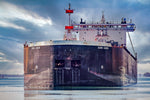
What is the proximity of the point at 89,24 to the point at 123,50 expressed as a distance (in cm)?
848

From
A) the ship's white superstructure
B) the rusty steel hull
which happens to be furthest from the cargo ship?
the ship's white superstructure

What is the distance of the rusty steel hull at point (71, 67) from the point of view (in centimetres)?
3281

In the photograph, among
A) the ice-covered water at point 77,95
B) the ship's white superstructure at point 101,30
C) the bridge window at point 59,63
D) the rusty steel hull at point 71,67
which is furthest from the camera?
the ship's white superstructure at point 101,30

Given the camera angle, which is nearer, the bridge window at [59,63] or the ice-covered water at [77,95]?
the ice-covered water at [77,95]

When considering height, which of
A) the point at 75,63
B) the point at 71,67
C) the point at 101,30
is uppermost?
the point at 101,30

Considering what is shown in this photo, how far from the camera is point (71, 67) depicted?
32969 millimetres

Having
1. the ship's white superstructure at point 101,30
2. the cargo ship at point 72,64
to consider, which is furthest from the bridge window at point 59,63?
the ship's white superstructure at point 101,30

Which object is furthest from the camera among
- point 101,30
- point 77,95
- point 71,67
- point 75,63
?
point 101,30

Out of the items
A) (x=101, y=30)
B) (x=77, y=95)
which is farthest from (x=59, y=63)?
(x=101, y=30)

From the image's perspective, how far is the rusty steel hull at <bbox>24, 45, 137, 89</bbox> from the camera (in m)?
32.8

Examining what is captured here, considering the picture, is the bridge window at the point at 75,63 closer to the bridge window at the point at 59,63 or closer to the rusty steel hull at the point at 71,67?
the rusty steel hull at the point at 71,67

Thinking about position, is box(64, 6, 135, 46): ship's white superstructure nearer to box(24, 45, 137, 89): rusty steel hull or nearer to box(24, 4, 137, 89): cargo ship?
box(24, 4, 137, 89): cargo ship

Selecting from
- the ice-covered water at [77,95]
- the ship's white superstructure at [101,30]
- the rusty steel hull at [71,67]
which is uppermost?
the ship's white superstructure at [101,30]

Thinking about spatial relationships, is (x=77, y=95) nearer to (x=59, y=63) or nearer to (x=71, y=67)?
(x=71, y=67)
